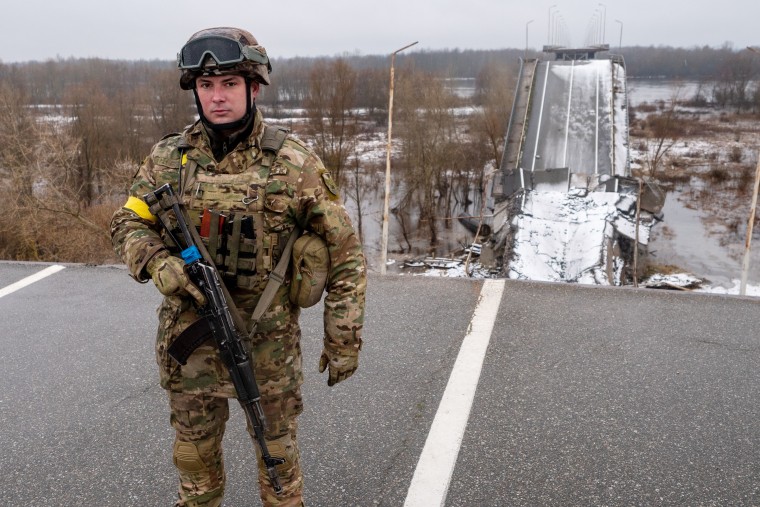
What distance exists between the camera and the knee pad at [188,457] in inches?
101

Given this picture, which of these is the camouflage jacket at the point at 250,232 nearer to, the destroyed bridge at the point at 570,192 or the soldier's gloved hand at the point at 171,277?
the soldier's gloved hand at the point at 171,277

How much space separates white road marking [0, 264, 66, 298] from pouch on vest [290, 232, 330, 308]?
4945 mm

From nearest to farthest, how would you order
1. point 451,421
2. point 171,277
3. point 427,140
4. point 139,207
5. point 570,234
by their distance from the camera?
1. point 171,277
2. point 139,207
3. point 451,421
4. point 570,234
5. point 427,140

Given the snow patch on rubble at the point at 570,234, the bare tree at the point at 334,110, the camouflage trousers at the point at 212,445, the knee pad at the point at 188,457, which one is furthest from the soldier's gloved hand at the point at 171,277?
the bare tree at the point at 334,110

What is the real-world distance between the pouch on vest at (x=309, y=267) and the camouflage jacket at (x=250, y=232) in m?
0.04

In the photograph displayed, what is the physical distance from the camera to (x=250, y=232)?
242 centimetres

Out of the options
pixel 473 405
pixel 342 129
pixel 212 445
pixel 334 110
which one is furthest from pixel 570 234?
pixel 334 110

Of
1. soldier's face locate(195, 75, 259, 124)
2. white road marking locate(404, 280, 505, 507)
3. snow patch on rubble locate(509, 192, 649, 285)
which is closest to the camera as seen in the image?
soldier's face locate(195, 75, 259, 124)

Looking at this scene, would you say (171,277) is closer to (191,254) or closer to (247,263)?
(191,254)

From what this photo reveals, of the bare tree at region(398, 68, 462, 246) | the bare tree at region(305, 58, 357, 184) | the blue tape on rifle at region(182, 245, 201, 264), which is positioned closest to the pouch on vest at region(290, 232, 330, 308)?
the blue tape on rifle at region(182, 245, 201, 264)

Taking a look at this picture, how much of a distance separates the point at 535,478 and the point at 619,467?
18.7 inches

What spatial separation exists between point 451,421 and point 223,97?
2370mm

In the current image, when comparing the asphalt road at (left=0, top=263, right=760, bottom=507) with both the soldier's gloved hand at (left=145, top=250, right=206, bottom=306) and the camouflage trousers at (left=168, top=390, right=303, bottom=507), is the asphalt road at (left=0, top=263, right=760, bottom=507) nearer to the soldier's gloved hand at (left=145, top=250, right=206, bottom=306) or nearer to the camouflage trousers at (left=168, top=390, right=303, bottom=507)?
the camouflage trousers at (left=168, top=390, right=303, bottom=507)

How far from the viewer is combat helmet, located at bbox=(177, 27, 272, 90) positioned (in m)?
2.36
